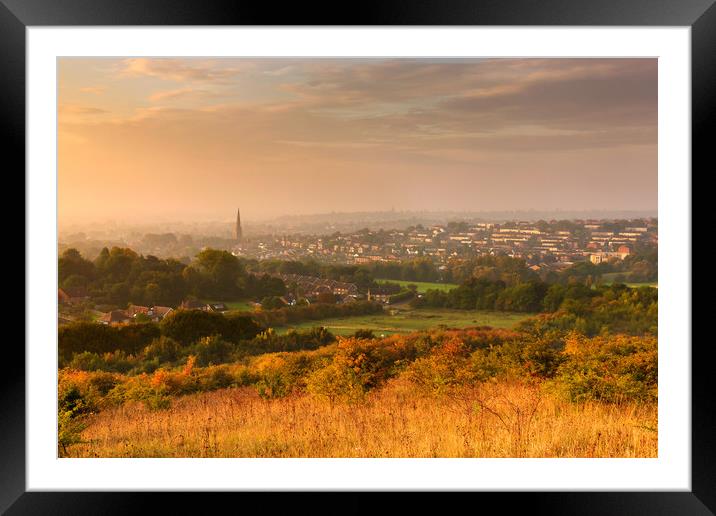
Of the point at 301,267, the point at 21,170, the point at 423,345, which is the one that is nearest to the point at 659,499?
the point at 21,170

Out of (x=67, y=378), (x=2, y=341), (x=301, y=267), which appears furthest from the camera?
(x=301, y=267)

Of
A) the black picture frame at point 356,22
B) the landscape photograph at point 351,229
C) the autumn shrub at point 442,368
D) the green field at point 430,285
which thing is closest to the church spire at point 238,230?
the landscape photograph at point 351,229

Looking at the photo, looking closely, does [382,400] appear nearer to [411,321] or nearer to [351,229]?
[411,321]

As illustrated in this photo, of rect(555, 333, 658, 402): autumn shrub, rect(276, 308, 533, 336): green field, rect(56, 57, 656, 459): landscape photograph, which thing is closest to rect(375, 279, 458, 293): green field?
rect(56, 57, 656, 459): landscape photograph

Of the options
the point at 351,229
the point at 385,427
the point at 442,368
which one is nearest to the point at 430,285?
the point at 442,368

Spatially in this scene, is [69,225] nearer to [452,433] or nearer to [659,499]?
[452,433]

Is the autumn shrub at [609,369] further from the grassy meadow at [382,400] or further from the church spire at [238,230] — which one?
the church spire at [238,230]

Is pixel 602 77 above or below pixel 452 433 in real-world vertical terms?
above
